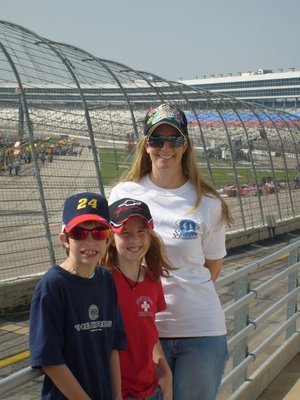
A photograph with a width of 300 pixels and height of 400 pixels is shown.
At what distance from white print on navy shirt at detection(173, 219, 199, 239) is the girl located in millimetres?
115

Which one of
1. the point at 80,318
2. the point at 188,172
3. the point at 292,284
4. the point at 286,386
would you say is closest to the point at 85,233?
the point at 80,318

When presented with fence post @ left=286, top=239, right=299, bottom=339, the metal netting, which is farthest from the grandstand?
fence post @ left=286, top=239, right=299, bottom=339

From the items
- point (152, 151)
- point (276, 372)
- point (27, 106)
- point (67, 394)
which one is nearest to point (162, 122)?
point (152, 151)

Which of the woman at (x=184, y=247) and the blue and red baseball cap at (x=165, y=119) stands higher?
the blue and red baseball cap at (x=165, y=119)

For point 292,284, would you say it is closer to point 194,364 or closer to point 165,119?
point 194,364

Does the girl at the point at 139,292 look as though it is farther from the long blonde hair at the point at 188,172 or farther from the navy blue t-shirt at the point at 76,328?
the long blonde hair at the point at 188,172

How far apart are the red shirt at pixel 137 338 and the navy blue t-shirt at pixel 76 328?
19 centimetres

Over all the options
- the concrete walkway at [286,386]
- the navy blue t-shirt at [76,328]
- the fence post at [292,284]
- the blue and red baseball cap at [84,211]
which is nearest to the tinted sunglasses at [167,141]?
the blue and red baseball cap at [84,211]

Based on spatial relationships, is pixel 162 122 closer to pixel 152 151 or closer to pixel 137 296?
pixel 152 151

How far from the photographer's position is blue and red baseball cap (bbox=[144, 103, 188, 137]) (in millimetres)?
3012

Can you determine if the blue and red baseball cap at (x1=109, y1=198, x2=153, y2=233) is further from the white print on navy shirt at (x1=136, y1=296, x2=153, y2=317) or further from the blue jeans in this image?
the blue jeans

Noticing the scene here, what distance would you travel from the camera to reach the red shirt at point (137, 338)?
2.68 meters

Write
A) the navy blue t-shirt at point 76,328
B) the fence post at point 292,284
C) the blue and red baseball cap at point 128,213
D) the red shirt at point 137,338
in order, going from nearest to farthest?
the navy blue t-shirt at point 76,328 < the red shirt at point 137,338 < the blue and red baseball cap at point 128,213 < the fence post at point 292,284

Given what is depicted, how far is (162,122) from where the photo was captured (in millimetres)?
3008
